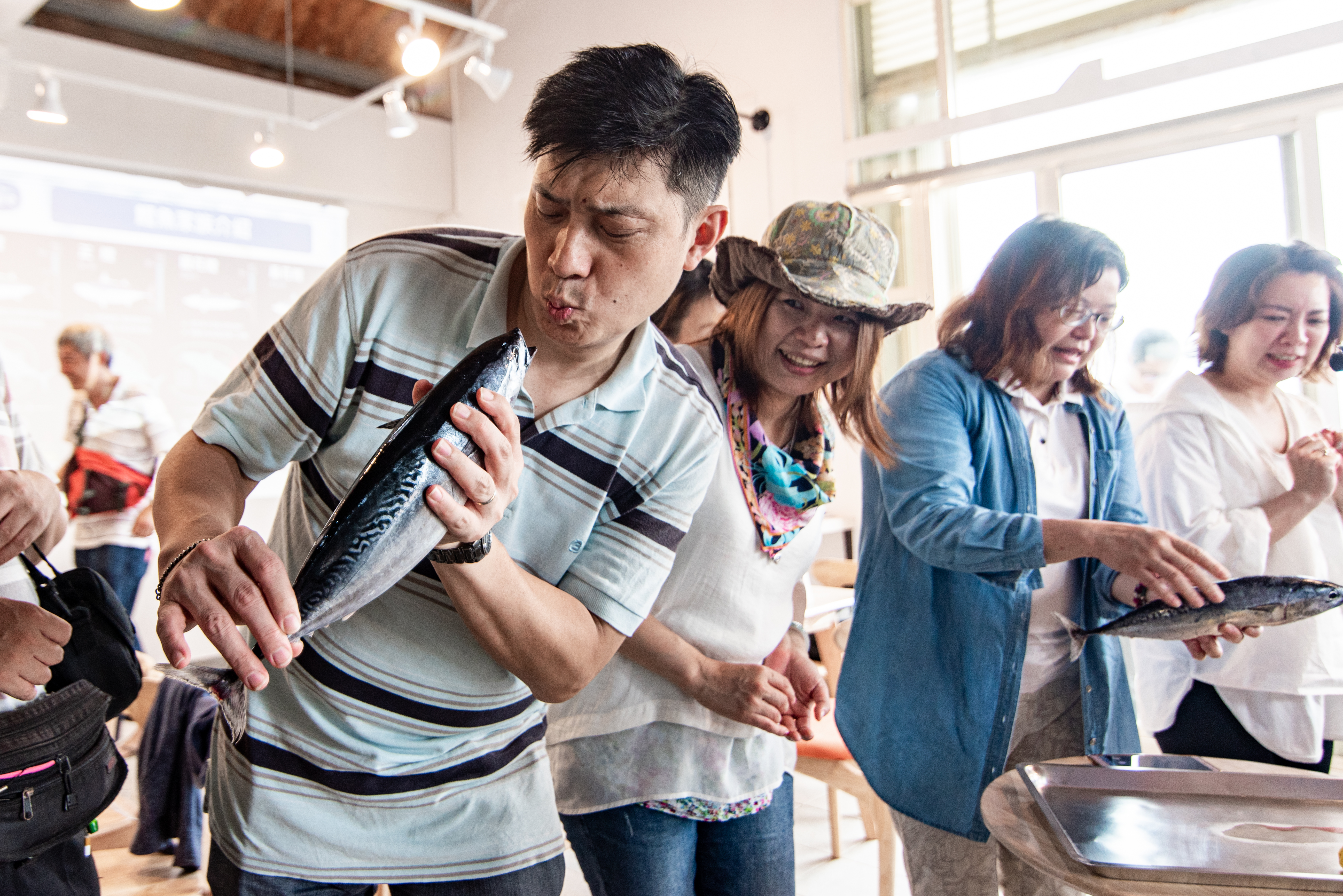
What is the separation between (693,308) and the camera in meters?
2.41

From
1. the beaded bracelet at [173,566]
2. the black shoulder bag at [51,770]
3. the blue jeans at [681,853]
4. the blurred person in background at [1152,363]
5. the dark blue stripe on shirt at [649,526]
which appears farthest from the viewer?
the blurred person in background at [1152,363]

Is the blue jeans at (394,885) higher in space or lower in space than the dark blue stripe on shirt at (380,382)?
lower

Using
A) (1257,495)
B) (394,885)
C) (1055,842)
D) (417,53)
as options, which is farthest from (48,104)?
(1055,842)

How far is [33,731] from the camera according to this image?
145 centimetres

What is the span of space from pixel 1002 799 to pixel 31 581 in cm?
160

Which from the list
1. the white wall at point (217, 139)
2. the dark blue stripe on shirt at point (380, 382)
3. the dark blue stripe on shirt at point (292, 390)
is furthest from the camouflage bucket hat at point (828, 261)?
the white wall at point (217, 139)

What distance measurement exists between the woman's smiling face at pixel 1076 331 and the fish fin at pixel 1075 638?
18.9 inches

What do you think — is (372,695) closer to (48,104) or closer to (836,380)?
(836,380)

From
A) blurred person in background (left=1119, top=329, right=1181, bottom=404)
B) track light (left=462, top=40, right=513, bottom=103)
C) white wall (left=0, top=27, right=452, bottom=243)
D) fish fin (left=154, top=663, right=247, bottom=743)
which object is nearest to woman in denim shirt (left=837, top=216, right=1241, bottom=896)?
fish fin (left=154, top=663, right=247, bottom=743)

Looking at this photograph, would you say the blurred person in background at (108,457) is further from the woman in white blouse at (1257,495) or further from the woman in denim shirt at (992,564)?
the woman in white blouse at (1257,495)

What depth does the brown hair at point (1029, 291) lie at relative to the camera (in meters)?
1.89

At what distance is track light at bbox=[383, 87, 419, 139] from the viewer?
22.1ft

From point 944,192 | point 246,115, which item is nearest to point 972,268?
point 944,192

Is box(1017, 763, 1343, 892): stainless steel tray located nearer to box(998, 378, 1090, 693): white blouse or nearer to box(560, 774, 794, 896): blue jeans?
box(998, 378, 1090, 693): white blouse
